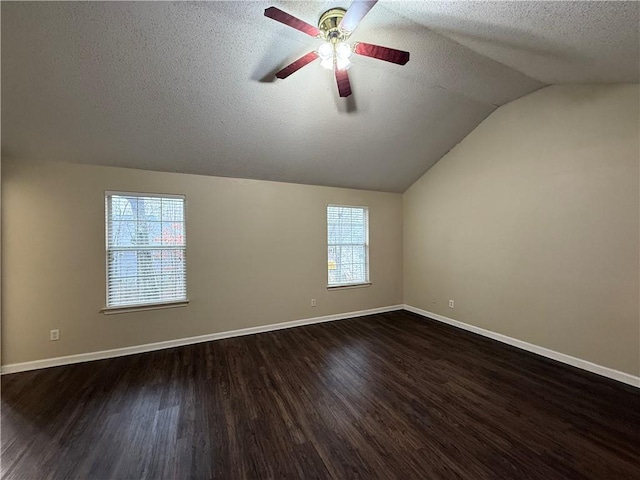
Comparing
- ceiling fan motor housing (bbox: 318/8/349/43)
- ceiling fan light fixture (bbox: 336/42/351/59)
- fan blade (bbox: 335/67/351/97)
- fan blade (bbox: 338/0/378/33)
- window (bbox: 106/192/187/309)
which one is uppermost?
ceiling fan motor housing (bbox: 318/8/349/43)

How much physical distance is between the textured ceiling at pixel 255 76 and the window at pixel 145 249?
0.51 meters

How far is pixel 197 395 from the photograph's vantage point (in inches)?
92.7

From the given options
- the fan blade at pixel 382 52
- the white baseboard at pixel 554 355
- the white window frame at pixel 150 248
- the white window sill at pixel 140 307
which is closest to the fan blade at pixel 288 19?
the fan blade at pixel 382 52

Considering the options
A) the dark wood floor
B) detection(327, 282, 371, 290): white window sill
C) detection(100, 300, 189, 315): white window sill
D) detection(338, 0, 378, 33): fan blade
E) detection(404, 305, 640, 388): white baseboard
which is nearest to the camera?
detection(338, 0, 378, 33): fan blade

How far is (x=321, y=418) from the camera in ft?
6.69

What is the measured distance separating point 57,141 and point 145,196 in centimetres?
93

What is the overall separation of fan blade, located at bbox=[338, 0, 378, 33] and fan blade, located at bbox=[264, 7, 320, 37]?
0.62 ft

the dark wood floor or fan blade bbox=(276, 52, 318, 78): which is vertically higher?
fan blade bbox=(276, 52, 318, 78)

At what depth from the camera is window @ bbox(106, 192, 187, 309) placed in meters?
3.21

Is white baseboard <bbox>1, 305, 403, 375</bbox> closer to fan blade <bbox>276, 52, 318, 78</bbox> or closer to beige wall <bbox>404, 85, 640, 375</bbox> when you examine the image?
beige wall <bbox>404, 85, 640, 375</bbox>

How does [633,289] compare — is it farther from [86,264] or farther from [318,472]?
[86,264]

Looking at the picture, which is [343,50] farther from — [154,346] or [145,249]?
[154,346]

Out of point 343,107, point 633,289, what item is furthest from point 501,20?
point 633,289

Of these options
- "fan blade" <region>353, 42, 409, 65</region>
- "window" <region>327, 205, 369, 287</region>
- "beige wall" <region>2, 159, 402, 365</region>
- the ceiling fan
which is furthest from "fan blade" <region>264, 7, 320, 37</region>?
"window" <region>327, 205, 369, 287</region>
